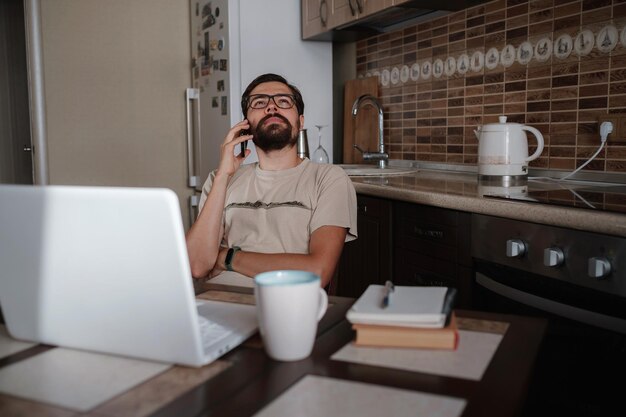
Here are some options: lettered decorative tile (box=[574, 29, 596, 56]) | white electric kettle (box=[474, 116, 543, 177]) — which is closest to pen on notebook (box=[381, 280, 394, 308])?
white electric kettle (box=[474, 116, 543, 177])

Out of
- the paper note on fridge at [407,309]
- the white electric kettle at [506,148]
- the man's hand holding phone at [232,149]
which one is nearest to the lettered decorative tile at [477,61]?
the white electric kettle at [506,148]

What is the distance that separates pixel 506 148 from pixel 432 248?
42cm

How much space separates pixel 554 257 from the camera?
5.18ft

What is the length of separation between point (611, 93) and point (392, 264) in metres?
0.95

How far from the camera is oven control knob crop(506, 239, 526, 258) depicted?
1.70 metres

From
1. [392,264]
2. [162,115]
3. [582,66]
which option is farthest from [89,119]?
[582,66]

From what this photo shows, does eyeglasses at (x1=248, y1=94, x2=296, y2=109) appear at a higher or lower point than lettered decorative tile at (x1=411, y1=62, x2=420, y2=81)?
lower

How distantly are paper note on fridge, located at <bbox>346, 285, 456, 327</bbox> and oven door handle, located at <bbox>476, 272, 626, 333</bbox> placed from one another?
0.69 meters

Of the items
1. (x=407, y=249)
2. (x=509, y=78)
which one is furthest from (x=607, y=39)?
(x=407, y=249)

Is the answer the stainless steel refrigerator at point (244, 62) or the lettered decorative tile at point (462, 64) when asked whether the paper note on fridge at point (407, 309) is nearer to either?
the lettered decorative tile at point (462, 64)

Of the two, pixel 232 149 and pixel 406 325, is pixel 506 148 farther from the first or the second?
pixel 406 325

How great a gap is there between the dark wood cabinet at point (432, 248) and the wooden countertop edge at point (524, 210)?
0.04 meters

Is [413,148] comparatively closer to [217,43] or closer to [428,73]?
[428,73]

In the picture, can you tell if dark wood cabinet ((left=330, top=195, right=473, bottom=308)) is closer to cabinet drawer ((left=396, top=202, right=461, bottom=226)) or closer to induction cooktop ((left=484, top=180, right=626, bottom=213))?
cabinet drawer ((left=396, top=202, right=461, bottom=226))
